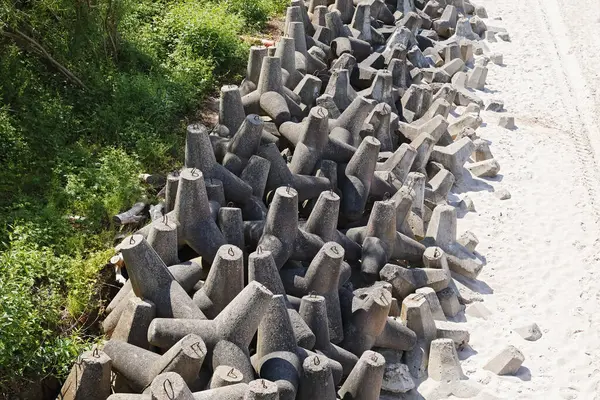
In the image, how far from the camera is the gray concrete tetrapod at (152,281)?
14.6ft

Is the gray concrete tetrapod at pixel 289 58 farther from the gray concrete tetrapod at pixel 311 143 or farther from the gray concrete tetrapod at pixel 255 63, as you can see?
the gray concrete tetrapod at pixel 311 143

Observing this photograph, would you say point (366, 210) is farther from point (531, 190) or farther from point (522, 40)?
point (522, 40)

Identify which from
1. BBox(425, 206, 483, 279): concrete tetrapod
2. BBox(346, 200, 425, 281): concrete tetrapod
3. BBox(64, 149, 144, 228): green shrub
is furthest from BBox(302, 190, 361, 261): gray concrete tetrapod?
BBox(64, 149, 144, 228): green shrub

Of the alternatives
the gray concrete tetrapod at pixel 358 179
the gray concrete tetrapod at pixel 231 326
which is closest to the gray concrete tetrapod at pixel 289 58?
the gray concrete tetrapod at pixel 358 179

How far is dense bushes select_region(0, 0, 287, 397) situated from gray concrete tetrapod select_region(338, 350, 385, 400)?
1.73 meters

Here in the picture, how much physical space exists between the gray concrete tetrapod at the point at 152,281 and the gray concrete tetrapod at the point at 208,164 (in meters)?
1.16

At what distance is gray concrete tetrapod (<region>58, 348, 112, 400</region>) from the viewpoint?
405cm

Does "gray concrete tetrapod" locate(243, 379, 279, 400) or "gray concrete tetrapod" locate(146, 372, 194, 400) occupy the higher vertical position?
"gray concrete tetrapod" locate(146, 372, 194, 400)

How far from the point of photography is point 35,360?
14.3ft

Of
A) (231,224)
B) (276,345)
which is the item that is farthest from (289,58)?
(276,345)

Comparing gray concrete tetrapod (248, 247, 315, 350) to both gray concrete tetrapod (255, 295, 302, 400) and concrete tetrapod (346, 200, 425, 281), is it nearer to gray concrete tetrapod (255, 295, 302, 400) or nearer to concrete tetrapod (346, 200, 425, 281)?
gray concrete tetrapod (255, 295, 302, 400)

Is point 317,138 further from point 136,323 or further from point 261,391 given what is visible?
point 261,391

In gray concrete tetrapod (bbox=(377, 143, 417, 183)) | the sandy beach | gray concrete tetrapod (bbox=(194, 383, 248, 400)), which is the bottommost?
the sandy beach

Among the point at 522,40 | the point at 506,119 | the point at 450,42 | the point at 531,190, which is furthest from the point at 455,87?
the point at 522,40
